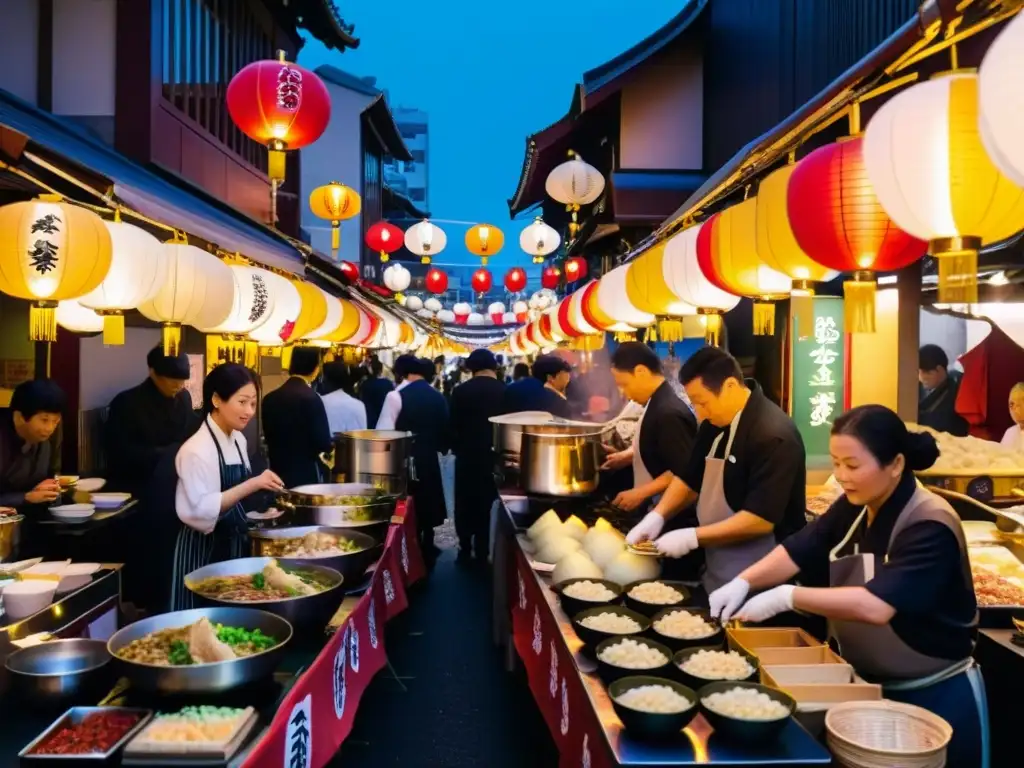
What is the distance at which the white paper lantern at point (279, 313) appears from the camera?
26.1ft

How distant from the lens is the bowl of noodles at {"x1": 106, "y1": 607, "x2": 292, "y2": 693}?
3.29 metres

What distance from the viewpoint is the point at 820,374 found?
9.35 meters

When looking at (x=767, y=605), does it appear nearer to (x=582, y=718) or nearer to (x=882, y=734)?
(x=882, y=734)

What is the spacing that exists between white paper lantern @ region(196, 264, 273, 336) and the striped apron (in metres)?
2.16

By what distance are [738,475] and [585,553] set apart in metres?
1.13

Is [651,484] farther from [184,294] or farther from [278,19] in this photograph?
[278,19]

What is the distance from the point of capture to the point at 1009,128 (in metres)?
2.39

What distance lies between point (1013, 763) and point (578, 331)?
9019 millimetres

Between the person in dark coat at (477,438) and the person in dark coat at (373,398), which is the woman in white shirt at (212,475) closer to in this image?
the person in dark coat at (477,438)

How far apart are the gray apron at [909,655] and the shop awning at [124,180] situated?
553cm

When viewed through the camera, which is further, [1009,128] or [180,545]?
[180,545]

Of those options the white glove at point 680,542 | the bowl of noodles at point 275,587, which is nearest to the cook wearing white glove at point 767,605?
the white glove at point 680,542

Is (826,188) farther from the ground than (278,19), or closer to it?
closer to it

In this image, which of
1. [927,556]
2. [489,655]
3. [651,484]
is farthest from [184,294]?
[927,556]
